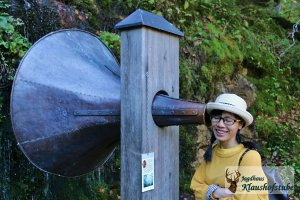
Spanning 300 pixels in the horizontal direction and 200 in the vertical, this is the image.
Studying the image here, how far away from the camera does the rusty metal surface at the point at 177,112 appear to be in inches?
90.0

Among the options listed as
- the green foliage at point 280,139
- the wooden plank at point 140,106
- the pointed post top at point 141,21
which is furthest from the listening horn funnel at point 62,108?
the green foliage at point 280,139

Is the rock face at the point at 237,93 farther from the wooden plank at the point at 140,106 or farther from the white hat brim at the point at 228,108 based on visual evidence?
the wooden plank at the point at 140,106

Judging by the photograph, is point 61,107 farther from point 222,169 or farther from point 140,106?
point 222,169

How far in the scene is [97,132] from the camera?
264 centimetres

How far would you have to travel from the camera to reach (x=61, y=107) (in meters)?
2.68

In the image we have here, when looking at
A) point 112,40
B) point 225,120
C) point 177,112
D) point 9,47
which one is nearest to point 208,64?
point 112,40

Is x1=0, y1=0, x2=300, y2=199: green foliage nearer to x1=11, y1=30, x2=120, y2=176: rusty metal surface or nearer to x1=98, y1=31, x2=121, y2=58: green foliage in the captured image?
x1=98, y1=31, x2=121, y2=58: green foliage

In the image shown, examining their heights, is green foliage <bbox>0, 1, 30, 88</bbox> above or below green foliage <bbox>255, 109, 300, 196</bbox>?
above

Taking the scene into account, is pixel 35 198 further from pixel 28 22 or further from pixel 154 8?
pixel 154 8

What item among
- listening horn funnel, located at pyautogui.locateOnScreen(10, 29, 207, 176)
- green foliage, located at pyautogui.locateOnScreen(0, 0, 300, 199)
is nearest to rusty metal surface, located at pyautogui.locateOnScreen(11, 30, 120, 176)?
listening horn funnel, located at pyautogui.locateOnScreen(10, 29, 207, 176)

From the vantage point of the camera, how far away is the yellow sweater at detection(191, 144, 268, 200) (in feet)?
8.14

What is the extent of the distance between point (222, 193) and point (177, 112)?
68cm

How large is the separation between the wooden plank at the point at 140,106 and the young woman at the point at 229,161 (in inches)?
14.0

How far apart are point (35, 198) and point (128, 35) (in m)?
2.67
